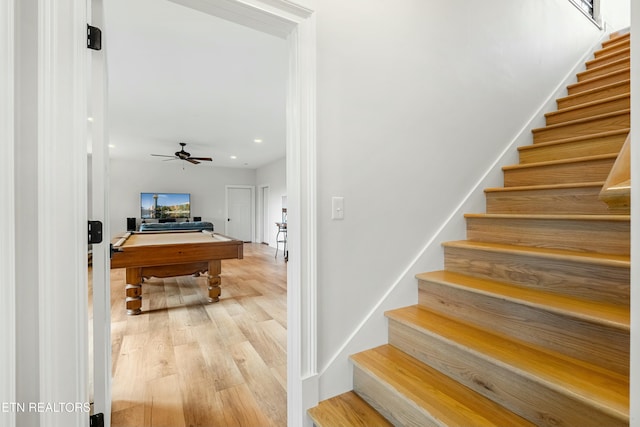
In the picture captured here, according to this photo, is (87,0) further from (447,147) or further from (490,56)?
(490,56)

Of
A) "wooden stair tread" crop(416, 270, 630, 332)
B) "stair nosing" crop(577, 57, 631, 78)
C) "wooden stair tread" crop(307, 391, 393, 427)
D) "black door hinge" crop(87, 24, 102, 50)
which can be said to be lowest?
"wooden stair tread" crop(307, 391, 393, 427)

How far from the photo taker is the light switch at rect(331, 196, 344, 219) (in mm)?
1487

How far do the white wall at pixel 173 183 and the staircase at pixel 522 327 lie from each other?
28.3 ft

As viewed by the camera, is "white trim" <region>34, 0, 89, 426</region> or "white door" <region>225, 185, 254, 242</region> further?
"white door" <region>225, 185, 254, 242</region>

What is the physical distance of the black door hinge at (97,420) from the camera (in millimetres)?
1139

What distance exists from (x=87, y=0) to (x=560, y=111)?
3.24 m

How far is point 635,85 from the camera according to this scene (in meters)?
0.49

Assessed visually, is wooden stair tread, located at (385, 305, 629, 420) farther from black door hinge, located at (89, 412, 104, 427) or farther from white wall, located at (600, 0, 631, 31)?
white wall, located at (600, 0, 631, 31)

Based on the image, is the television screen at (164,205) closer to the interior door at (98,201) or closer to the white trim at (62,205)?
the interior door at (98,201)

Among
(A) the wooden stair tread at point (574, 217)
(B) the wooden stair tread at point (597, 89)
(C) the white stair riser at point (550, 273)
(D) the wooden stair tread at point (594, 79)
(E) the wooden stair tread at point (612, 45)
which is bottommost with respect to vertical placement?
(C) the white stair riser at point (550, 273)

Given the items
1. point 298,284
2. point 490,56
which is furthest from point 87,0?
point 490,56

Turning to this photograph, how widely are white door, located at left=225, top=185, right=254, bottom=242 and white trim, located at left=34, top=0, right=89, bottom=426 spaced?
8.88 meters

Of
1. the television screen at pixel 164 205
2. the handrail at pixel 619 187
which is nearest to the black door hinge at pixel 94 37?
the handrail at pixel 619 187
